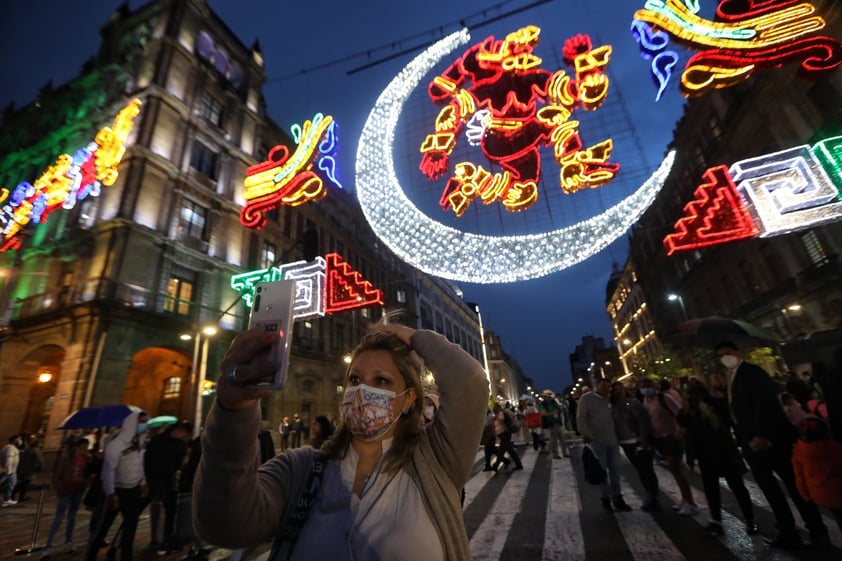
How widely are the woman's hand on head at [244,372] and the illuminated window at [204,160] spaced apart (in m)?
24.2

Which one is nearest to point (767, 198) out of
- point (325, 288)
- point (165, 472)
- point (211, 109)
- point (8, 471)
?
point (165, 472)

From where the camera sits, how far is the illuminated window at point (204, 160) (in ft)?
69.9

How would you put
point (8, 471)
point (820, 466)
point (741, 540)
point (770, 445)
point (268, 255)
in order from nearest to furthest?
1. point (820, 466)
2. point (770, 445)
3. point (741, 540)
4. point (8, 471)
5. point (268, 255)

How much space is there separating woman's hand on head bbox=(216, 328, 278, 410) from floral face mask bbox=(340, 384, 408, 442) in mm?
628

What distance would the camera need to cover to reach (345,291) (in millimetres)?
13500

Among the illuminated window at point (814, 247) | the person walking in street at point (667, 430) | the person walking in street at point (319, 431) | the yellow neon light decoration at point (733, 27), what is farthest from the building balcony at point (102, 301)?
the illuminated window at point (814, 247)

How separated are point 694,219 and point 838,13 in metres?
14.3

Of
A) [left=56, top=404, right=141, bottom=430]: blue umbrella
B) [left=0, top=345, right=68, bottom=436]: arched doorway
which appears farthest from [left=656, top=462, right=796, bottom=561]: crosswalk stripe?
[left=0, top=345, right=68, bottom=436]: arched doorway

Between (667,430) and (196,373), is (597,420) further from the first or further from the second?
(196,373)

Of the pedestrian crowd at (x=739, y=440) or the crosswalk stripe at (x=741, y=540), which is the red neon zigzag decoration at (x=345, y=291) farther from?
the crosswalk stripe at (x=741, y=540)

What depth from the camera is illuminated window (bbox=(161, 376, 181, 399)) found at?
1875cm

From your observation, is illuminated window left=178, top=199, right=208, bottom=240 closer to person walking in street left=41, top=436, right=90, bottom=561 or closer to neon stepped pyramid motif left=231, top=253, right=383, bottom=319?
neon stepped pyramid motif left=231, top=253, right=383, bottom=319

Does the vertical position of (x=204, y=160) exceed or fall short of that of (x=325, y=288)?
it exceeds it

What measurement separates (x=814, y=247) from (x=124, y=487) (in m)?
26.0
